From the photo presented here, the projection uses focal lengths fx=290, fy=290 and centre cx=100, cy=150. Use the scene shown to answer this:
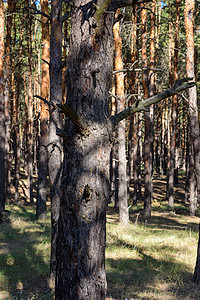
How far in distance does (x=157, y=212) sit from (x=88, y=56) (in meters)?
14.8

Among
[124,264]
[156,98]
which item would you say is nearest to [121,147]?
[124,264]

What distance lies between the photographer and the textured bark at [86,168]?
8.89ft

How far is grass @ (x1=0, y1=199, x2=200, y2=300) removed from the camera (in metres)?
5.13

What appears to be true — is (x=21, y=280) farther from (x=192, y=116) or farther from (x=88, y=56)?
(x=192, y=116)

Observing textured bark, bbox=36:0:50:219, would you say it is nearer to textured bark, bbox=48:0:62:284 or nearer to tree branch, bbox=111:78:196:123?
textured bark, bbox=48:0:62:284

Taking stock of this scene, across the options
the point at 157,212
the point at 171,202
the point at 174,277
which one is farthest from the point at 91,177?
the point at 171,202

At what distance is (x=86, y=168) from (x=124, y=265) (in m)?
4.50

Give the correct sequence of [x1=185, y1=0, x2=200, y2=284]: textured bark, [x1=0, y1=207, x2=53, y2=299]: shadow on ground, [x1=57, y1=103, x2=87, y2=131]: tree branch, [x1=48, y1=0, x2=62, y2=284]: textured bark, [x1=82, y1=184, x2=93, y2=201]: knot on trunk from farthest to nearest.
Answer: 1. [x1=185, y1=0, x2=200, y2=284]: textured bark
2. [x1=48, y1=0, x2=62, y2=284]: textured bark
3. [x1=0, y1=207, x2=53, y2=299]: shadow on ground
4. [x1=82, y1=184, x2=93, y2=201]: knot on trunk
5. [x1=57, y1=103, x2=87, y2=131]: tree branch

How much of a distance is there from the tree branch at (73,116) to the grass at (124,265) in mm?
3075

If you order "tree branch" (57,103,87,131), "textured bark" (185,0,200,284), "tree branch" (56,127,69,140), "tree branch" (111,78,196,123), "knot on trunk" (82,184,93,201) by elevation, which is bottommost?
"knot on trunk" (82,184,93,201)

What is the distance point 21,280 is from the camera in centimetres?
564

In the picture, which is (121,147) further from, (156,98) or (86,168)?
(86,168)

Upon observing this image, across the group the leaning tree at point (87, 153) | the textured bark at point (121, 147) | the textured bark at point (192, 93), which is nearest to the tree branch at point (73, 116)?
the leaning tree at point (87, 153)

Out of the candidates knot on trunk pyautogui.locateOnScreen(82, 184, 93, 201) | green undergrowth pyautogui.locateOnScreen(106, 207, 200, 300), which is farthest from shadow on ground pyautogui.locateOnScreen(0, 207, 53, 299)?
knot on trunk pyautogui.locateOnScreen(82, 184, 93, 201)
